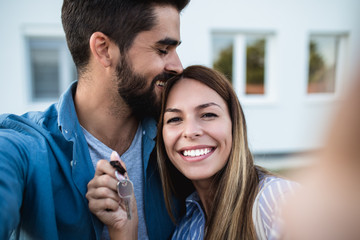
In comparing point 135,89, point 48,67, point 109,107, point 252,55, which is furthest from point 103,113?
point 252,55

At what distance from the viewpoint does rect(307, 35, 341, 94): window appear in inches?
282

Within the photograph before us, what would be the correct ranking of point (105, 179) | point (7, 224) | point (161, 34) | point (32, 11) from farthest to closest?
point (32, 11) → point (161, 34) → point (105, 179) → point (7, 224)

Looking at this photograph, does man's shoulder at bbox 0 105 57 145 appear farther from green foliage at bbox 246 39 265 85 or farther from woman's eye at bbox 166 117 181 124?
green foliage at bbox 246 39 265 85

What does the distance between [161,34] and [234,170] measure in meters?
0.99

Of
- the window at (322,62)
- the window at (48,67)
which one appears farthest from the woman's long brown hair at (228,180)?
the window at (322,62)

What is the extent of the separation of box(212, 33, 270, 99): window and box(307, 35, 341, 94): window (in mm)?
1328

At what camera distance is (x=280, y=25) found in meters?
6.52

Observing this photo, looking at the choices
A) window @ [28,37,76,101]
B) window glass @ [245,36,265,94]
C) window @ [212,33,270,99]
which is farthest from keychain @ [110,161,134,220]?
window glass @ [245,36,265,94]

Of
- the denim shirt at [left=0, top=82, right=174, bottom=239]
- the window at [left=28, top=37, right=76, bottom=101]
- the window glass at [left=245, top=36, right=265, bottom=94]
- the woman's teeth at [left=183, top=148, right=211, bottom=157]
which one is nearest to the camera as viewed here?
the denim shirt at [left=0, top=82, right=174, bottom=239]

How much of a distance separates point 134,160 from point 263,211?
90cm

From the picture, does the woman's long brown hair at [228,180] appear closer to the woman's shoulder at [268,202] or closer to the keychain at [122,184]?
the woman's shoulder at [268,202]

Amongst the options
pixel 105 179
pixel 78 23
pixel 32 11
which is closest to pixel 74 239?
pixel 105 179

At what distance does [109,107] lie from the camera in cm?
184

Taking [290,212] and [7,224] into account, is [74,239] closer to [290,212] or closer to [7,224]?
[7,224]
